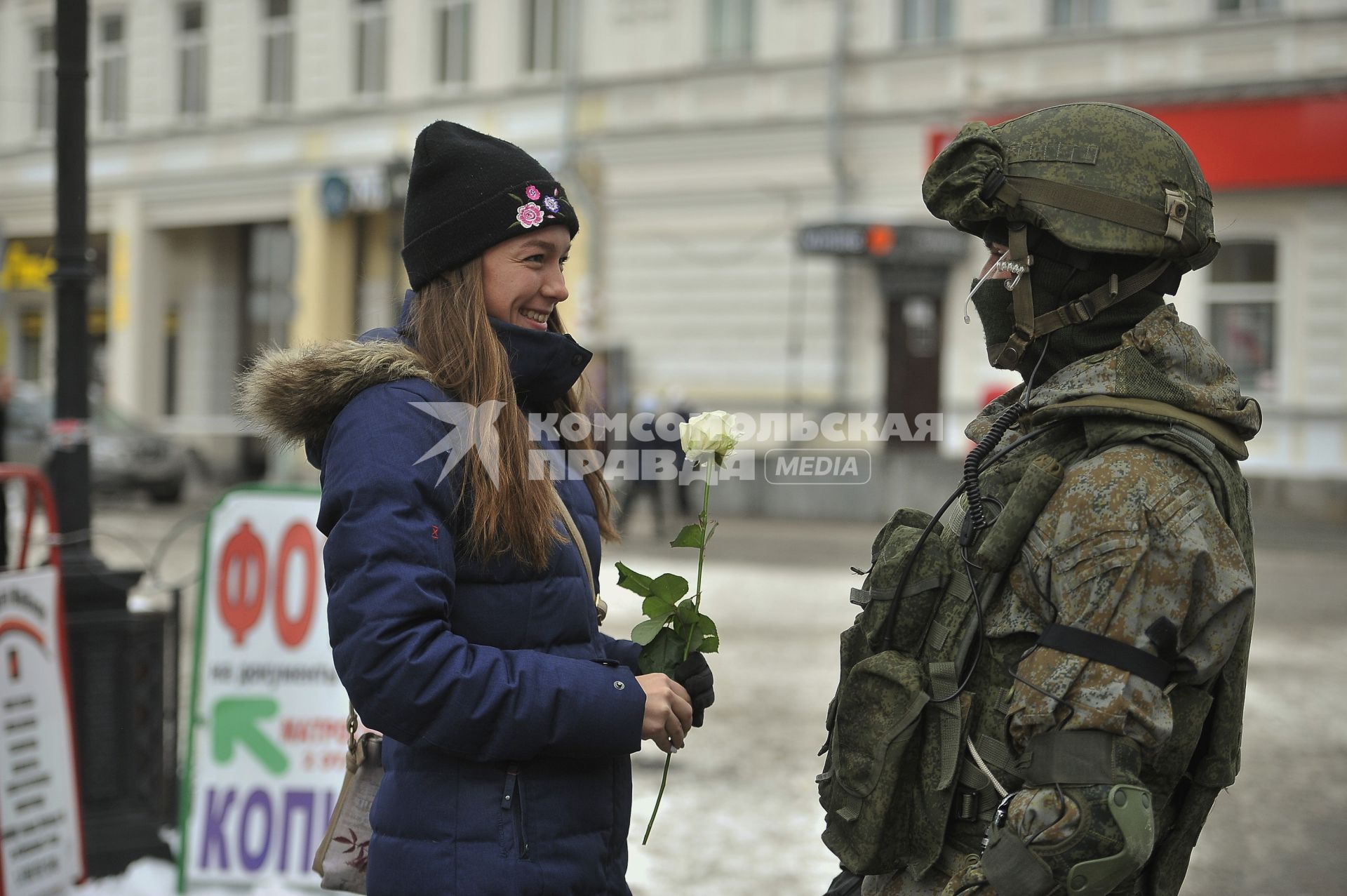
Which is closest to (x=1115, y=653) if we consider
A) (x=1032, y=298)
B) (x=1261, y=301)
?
(x=1032, y=298)

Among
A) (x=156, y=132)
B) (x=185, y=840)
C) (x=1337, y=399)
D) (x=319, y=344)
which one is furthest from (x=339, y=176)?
(x=319, y=344)

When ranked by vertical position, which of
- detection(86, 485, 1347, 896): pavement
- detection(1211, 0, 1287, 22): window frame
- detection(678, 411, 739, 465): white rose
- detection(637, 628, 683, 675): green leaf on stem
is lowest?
detection(86, 485, 1347, 896): pavement

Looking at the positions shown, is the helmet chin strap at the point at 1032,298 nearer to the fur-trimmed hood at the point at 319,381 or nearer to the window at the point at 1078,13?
the fur-trimmed hood at the point at 319,381

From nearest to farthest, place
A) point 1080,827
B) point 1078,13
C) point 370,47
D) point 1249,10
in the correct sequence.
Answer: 1. point 1080,827
2. point 1249,10
3. point 1078,13
4. point 370,47

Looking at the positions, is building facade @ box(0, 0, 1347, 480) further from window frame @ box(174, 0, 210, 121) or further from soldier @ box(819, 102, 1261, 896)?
soldier @ box(819, 102, 1261, 896)

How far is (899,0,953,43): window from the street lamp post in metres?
15.7

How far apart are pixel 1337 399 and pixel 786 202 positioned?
7883 mm

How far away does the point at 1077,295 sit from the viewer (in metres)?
1.94

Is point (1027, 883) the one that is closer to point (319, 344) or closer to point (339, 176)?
point (319, 344)

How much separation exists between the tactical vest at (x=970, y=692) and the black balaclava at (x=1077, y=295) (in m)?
0.12

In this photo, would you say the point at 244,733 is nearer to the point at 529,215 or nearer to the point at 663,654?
the point at 663,654

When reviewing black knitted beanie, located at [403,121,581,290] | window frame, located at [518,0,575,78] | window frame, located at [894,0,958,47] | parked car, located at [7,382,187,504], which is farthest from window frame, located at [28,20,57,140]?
black knitted beanie, located at [403,121,581,290]

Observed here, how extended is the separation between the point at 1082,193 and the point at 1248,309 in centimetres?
1684

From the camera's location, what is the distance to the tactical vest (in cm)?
178
